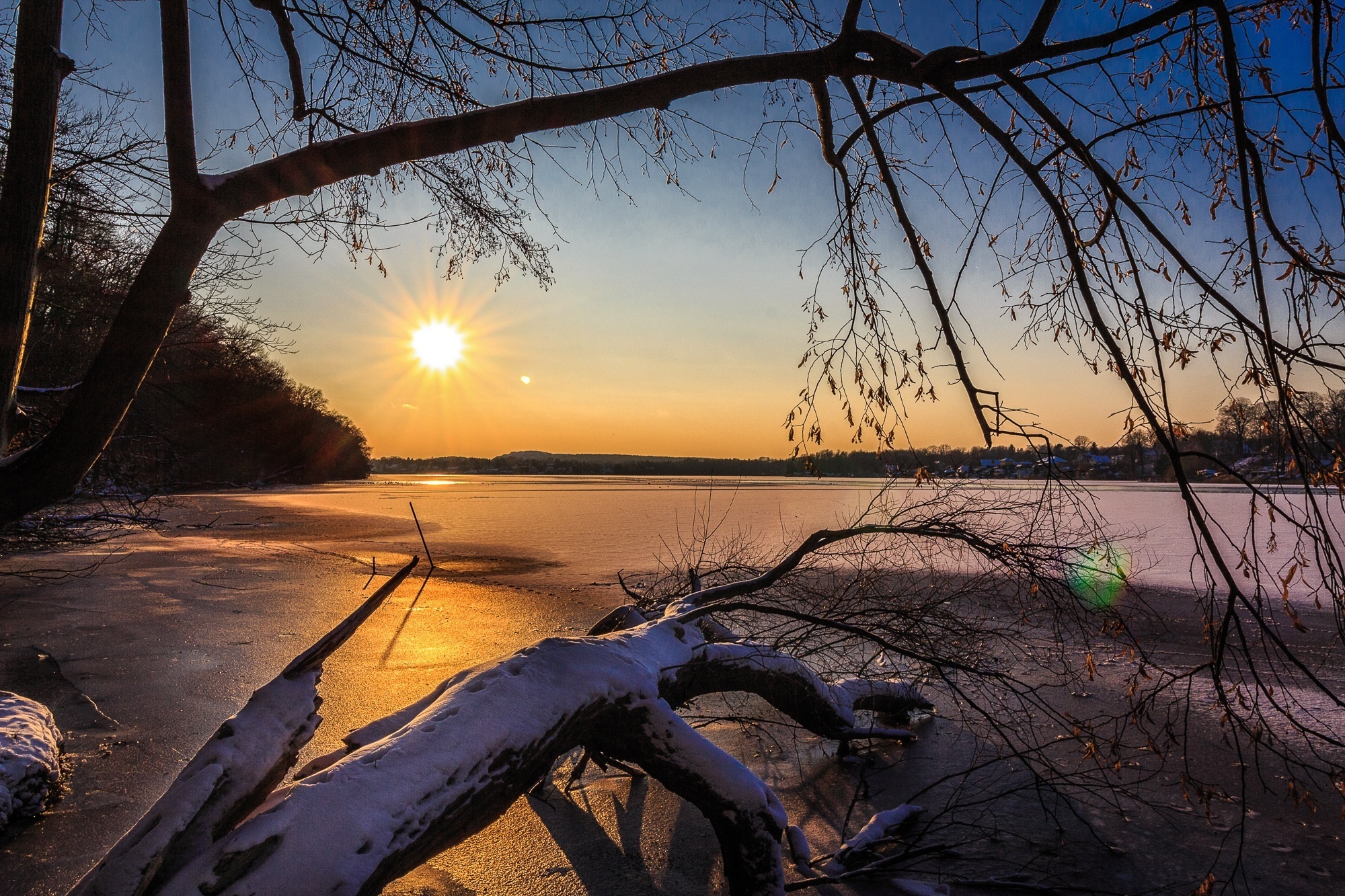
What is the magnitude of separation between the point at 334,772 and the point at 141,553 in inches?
612

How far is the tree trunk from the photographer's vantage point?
2.15m

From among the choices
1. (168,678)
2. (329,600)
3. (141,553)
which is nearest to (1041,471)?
(168,678)

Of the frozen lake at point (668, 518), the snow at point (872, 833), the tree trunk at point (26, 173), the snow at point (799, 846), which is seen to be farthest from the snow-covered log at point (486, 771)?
the frozen lake at point (668, 518)

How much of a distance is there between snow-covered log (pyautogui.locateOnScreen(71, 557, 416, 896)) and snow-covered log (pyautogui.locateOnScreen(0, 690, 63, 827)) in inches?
88.1

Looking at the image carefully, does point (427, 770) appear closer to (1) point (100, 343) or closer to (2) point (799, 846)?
(2) point (799, 846)

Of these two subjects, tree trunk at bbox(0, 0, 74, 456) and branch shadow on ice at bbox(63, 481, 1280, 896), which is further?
tree trunk at bbox(0, 0, 74, 456)

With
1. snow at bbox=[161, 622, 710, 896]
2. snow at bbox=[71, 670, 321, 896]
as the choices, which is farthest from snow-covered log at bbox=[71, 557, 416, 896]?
snow at bbox=[161, 622, 710, 896]

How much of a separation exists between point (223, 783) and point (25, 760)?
2.51 metres

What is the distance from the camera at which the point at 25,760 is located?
11.9 feet

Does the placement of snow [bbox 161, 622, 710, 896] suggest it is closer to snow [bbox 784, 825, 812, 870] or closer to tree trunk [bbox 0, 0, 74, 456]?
snow [bbox 784, 825, 812, 870]

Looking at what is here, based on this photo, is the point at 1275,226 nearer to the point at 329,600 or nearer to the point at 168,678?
the point at 168,678

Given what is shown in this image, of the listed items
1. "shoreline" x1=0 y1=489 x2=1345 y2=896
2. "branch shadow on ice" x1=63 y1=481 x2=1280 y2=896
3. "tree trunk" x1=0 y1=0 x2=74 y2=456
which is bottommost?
"shoreline" x1=0 y1=489 x2=1345 y2=896

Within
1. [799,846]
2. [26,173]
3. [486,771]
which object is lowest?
[799,846]

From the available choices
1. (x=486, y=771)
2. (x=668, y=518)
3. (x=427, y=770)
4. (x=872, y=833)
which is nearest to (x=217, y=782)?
(x=427, y=770)
